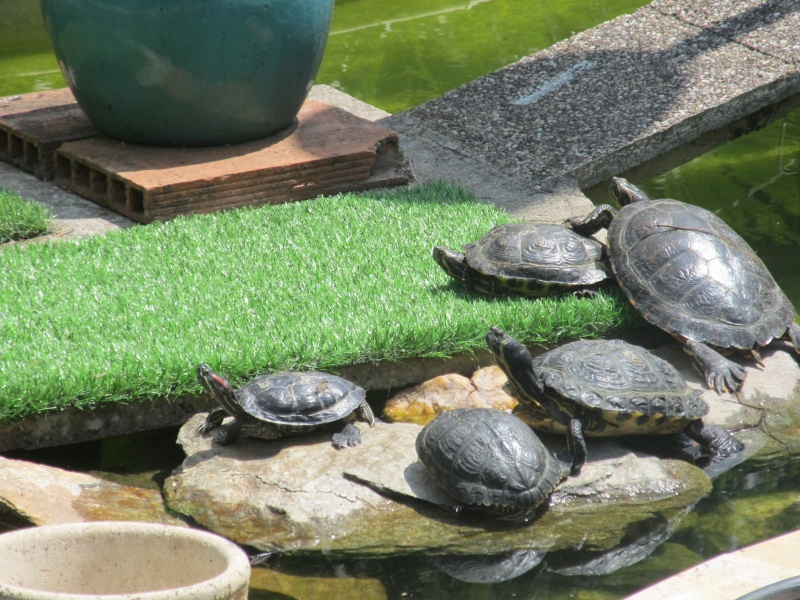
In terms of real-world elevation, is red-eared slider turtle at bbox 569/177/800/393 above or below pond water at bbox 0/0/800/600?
above

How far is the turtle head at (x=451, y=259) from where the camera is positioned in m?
5.18

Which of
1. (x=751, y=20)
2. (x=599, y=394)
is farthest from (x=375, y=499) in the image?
(x=751, y=20)

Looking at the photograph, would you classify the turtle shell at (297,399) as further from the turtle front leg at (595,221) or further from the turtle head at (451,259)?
the turtle front leg at (595,221)

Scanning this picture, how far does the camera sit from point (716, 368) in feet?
15.1

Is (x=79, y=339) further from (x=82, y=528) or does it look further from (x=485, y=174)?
(x=485, y=174)

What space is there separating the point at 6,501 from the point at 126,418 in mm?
745

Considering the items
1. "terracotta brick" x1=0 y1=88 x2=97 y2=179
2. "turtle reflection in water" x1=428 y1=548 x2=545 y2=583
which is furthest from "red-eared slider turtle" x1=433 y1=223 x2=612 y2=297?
"terracotta brick" x1=0 y1=88 x2=97 y2=179

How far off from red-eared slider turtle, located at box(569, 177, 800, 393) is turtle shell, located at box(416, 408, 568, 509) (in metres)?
1.24

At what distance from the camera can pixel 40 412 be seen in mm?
4113

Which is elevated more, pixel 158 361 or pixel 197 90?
pixel 197 90

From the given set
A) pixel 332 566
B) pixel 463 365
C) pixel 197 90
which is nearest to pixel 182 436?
pixel 332 566

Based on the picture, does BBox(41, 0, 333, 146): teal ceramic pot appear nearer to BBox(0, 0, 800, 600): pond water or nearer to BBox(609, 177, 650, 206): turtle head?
BBox(609, 177, 650, 206): turtle head

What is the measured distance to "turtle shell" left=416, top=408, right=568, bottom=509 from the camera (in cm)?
370

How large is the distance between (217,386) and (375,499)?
0.77 meters
